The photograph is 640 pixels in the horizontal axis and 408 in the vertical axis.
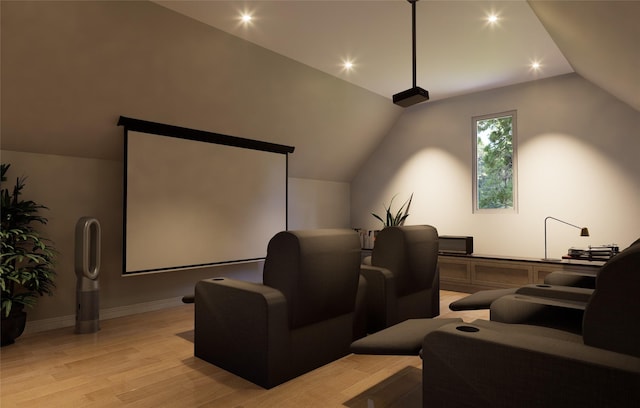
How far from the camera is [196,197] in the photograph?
459cm

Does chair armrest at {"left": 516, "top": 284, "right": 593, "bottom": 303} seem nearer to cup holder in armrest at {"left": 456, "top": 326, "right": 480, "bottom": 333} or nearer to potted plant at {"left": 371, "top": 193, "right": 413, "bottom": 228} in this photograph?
cup holder in armrest at {"left": 456, "top": 326, "right": 480, "bottom": 333}

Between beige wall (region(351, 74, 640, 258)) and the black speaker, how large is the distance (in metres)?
0.46

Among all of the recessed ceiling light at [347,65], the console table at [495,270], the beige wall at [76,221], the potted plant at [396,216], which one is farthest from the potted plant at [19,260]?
the console table at [495,270]

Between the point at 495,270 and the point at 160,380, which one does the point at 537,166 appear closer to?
the point at 495,270

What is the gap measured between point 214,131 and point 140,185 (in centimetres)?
118

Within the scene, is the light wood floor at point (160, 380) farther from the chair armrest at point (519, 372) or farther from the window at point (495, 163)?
the window at point (495, 163)

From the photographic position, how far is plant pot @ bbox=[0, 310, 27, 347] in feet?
10.5

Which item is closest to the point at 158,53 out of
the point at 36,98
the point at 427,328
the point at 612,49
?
the point at 36,98

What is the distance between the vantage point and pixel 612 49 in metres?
2.90

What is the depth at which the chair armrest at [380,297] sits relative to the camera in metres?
3.06

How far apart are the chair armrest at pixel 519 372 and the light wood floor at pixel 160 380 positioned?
2.85ft

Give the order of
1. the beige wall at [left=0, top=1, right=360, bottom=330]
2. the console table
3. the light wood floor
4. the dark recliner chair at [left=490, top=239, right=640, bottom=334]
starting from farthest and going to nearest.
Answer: the console table → the beige wall at [left=0, top=1, right=360, bottom=330] → the light wood floor → the dark recliner chair at [left=490, top=239, right=640, bottom=334]

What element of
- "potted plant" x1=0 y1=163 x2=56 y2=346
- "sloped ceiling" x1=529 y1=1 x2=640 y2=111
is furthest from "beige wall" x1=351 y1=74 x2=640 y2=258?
A: "potted plant" x1=0 y1=163 x2=56 y2=346

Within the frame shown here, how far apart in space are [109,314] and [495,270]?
4.75 m
